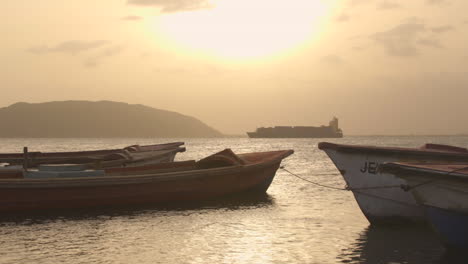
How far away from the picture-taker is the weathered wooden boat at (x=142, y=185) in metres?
20.5

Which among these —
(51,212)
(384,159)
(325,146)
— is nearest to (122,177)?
(51,212)

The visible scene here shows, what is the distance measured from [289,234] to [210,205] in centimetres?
636

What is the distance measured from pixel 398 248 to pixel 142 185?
10.6m

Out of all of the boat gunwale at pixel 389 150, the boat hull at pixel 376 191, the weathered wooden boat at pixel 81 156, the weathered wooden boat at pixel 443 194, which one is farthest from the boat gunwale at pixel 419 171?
the weathered wooden boat at pixel 81 156

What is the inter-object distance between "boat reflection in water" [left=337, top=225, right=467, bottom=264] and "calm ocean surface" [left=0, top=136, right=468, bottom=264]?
25 millimetres

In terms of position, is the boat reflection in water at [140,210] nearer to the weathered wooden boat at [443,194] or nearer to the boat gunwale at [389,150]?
the boat gunwale at [389,150]

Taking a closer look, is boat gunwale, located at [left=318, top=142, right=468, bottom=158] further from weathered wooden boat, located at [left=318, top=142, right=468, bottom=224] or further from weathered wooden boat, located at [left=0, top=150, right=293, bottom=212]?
weathered wooden boat, located at [left=0, top=150, right=293, bottom=212]

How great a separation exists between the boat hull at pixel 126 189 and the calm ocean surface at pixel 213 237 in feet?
1.30

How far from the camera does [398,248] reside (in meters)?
15.2

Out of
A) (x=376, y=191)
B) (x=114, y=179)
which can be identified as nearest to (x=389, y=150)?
(x=376, y=191)

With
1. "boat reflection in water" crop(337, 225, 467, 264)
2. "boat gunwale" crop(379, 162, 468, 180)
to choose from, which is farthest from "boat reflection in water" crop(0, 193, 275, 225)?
"boat gunwale" crop(379, 162, 468, 180)

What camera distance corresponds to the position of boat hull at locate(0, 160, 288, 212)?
67.3 feet

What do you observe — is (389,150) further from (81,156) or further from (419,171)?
(81,156)

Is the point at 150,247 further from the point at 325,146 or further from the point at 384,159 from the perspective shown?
the point at 384,159
